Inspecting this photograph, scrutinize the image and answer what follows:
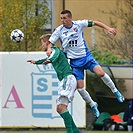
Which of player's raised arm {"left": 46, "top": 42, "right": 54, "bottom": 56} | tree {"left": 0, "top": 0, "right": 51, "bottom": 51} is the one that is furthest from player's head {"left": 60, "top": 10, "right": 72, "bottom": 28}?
tree {"left": 0, "top": 0, "right": 51, "bottom": 51}

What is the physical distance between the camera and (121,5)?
23.5 metres

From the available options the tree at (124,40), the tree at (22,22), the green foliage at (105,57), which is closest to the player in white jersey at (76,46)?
the green foliage at (105,57)

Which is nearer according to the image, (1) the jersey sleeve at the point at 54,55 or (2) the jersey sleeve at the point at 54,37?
(1) the jersey sleeve at the point at 54,55

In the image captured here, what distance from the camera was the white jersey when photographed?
12750mm

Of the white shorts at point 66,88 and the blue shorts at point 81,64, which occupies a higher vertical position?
the blue shorts at point 81,64

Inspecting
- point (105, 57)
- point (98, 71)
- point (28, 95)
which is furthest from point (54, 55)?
point (105, 57)

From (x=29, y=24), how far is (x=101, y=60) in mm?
4618

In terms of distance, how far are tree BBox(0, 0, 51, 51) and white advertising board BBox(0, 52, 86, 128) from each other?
17.0 feet

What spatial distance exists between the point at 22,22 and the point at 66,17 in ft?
33.0

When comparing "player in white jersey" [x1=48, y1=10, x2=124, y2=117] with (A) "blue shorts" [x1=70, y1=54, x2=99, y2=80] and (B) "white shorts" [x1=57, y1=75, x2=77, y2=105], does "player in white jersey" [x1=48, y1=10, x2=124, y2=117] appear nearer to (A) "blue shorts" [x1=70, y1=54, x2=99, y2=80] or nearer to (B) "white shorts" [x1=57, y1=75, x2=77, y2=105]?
(A) "blue shorts" [x1=70, y1=54, x2=99, y2=80]

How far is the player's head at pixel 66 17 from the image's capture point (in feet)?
41.1

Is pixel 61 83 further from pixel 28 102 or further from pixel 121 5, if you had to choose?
pixel 121 5

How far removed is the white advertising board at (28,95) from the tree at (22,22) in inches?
204

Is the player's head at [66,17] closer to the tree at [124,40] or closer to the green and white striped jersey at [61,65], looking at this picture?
the green and white striped jersey at [61,65]
